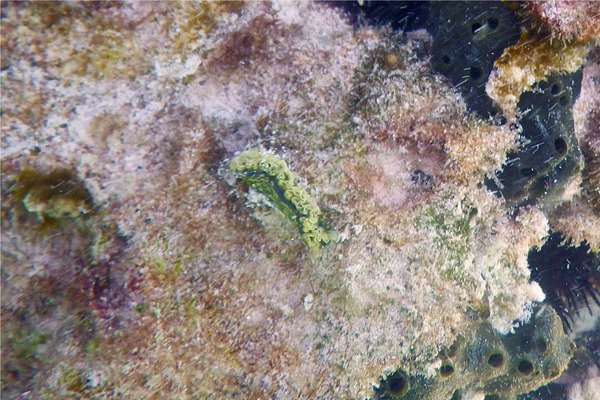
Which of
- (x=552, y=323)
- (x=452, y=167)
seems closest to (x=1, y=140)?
(x=452, y=167)

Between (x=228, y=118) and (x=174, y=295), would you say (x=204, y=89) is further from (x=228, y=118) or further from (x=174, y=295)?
(x=174, y=295)

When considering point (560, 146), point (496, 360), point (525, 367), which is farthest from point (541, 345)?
point (560, 146)

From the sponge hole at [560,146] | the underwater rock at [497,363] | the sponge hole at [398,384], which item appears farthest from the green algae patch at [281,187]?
the sponge hole at [560,146]

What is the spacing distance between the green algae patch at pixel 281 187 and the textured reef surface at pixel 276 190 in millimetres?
13

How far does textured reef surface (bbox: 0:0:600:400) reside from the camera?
7.50 feet

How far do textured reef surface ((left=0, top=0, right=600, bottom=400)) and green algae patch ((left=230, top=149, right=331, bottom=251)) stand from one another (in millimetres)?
13

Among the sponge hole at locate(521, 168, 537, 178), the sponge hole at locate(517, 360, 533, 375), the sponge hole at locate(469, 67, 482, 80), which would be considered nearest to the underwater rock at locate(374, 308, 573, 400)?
the sponge hole at locate(517, 360, 533, 375)

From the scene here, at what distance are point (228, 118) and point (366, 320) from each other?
1597 millimetres

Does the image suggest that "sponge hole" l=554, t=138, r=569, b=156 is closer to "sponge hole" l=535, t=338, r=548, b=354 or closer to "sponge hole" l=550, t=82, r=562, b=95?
"sponge hole" l=550, t=82, r=562, b=95

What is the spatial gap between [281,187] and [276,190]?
0.05 metres

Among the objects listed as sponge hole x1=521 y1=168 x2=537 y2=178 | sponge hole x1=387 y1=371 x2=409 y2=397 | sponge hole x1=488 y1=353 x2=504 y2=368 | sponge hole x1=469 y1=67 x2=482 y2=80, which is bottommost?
sponge hole x1=387 y1=371 x2=409 y2=397

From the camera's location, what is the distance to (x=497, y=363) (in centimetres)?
294

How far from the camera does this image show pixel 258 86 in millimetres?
2537

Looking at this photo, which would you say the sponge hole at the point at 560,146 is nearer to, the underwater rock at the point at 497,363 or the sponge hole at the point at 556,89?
the sponge hole at the point at 556,89
